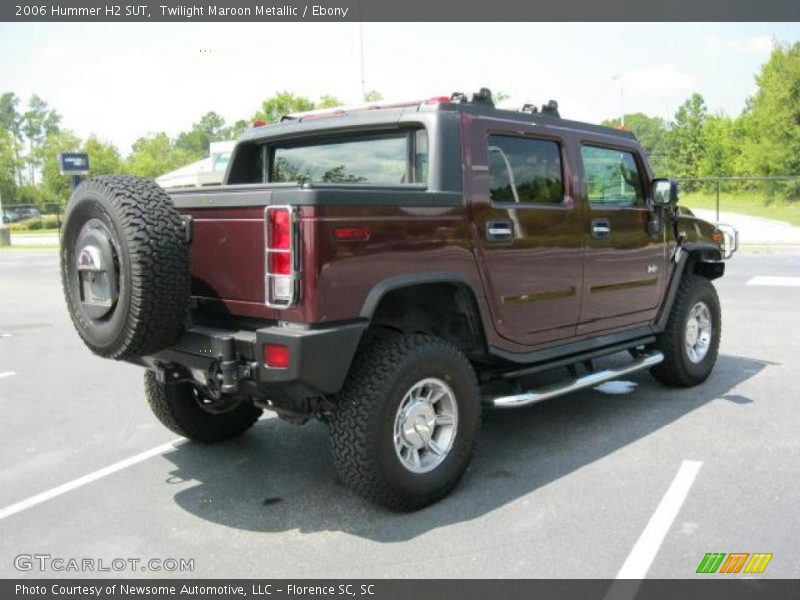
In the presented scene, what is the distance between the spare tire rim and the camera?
138 inches

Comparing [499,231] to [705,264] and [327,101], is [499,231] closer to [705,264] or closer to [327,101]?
[705,264]

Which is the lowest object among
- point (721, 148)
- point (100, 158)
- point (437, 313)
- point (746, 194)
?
point (437, 313)

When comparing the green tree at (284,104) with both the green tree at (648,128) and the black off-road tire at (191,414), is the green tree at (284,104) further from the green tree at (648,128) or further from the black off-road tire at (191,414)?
the green tree at (648,128)

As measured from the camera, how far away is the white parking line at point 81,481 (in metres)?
4.05

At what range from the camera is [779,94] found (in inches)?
1425

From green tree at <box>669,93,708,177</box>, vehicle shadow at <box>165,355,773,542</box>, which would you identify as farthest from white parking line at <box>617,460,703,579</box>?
green tree at <box>669,93,708,177</box>

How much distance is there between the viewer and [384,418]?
3605 mm

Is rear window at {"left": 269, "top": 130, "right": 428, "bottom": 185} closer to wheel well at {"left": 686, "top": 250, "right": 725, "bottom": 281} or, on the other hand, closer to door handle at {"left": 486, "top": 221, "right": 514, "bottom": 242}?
door handle at {"left": 486, "top": 221, "right": 514, "bottom": 242}

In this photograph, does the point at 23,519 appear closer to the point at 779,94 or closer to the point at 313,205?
the point at 313,205

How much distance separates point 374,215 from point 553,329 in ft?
5.67

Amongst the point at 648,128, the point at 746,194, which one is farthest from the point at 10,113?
the point at 746,194

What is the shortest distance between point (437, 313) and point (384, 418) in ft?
2.84

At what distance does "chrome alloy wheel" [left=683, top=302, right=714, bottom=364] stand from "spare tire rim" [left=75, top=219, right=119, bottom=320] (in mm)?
4460

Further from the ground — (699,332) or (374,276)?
(374,276)
